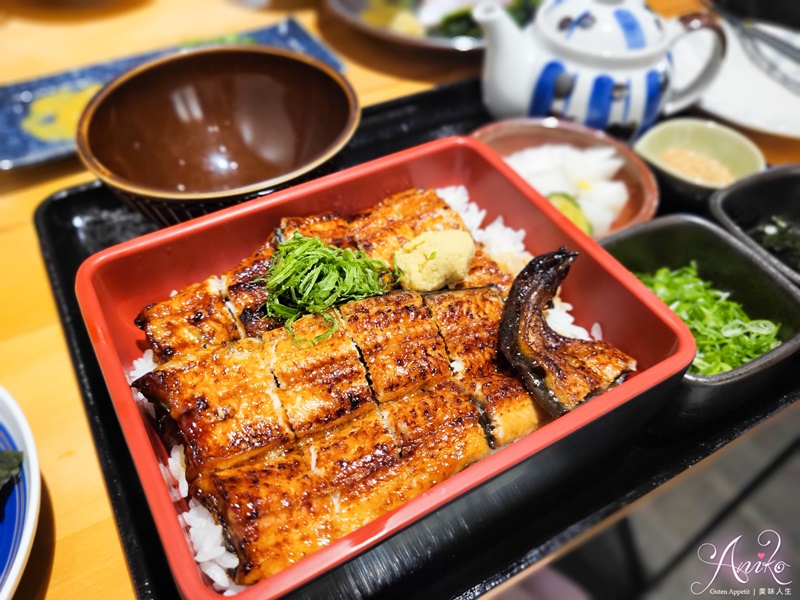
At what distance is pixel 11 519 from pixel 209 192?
1.00 meters

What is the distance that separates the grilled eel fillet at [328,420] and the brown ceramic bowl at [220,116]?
0.92 meters

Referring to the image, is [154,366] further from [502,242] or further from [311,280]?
[502,242]

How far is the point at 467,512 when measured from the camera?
4.19 feet

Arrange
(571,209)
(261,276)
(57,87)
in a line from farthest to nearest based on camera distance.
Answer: (57,87) < (571,209) < (261,276)

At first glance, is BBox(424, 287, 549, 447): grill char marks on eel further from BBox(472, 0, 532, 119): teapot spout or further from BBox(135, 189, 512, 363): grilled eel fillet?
BBox(472, 0, 532, 119): teapot spout

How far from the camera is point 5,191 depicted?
245cm

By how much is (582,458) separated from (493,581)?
368mm

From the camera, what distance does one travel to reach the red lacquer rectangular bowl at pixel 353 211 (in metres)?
1.12

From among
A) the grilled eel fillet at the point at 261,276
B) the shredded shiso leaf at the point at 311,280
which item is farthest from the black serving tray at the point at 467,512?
the shredded shiso leaf at the point at 311,280

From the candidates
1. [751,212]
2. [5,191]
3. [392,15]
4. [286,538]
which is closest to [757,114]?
[751,212]

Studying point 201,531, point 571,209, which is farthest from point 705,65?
point 201,531

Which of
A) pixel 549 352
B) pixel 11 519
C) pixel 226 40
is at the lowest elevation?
pixel 11 519

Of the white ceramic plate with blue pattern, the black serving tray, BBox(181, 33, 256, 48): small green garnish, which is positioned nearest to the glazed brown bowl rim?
the black serving tray

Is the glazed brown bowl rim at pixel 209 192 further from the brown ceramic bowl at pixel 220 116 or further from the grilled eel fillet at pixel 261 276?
the grilled eel fillet at pixel 261 276
